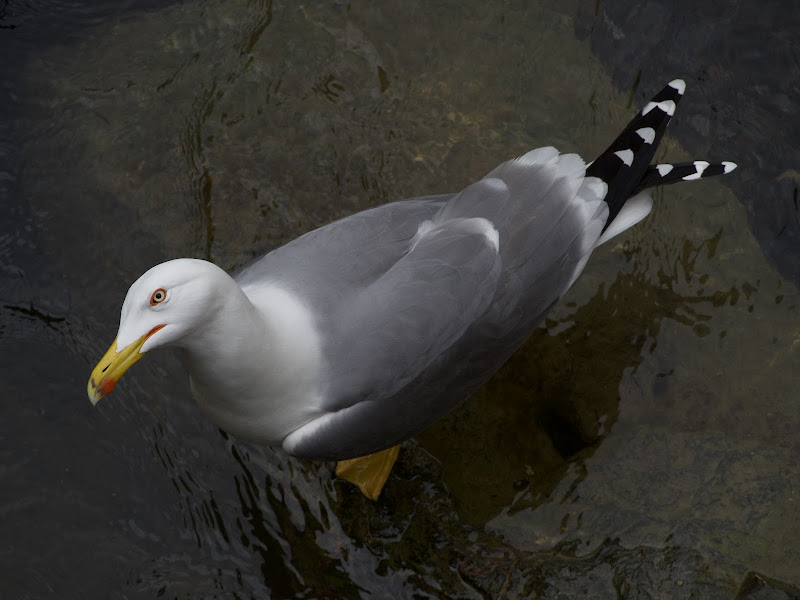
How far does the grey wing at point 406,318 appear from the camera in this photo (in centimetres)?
342

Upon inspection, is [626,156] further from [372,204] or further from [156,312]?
[156,312]

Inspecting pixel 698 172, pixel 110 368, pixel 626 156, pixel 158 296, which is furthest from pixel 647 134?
pixel 110 368

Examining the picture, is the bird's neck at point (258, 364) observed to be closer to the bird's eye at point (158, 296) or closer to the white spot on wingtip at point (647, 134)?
the bird's eye at point (158, 296)

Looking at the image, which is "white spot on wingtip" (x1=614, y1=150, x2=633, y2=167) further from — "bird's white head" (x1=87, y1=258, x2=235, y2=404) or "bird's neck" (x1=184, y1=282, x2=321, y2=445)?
"bird's white head" (x1=87, y1=258, x2=235, y2=404)

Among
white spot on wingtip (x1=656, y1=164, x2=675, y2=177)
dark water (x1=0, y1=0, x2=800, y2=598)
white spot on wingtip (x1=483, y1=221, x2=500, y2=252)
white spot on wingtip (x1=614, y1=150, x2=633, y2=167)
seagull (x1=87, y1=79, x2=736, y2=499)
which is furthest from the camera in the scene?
white spot on wingtip (x1=656, y1=164, x2=675, y2=177)

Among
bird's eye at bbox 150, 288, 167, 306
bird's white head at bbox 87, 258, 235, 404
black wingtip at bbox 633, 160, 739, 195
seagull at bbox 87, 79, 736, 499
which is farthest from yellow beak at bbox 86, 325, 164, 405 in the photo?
black wingtip at bbox 633, 160, 739, 195

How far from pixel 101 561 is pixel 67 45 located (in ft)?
10.1

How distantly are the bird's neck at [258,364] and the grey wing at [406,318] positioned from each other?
12 cm

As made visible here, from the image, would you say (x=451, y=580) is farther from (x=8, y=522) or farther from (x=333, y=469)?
(x=8, y=522)

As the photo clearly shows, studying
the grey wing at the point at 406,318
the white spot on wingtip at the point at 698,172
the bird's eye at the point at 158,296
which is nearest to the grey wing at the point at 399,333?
the grey wing at the point at 406,318

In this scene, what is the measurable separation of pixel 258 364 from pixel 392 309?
0.58 meters

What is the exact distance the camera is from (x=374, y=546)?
3.81 meters

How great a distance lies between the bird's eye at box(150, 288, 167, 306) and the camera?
285cm

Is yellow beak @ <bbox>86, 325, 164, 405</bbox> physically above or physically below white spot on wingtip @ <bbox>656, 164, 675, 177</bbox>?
above
